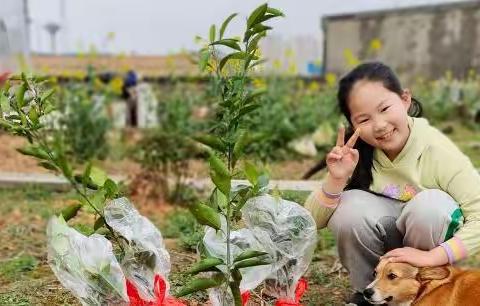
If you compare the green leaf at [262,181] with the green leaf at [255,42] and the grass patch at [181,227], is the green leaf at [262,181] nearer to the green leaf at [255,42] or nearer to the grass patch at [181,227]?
the green leaf at [255,42]

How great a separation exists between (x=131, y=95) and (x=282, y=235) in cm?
969

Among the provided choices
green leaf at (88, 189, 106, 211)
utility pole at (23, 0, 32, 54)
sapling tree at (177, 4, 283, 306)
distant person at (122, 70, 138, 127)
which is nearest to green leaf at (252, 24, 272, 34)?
sapling tree at (177, 4, 283, 306)

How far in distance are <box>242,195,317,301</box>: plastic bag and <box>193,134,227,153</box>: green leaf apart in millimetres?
265

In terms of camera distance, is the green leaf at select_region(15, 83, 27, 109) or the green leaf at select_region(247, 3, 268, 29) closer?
the green leaf at select_region(247, 3, 268, 29)

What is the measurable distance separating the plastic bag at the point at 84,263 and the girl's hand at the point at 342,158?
0.72 meters

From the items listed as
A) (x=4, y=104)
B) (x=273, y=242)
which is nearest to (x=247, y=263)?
(x=273, y=242)

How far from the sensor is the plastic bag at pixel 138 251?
6.49 ft

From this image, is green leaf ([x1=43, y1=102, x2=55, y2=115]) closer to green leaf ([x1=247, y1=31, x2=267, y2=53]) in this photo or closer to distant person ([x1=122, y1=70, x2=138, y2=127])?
green leaf ([x1=247, y1=31, x2=267, y2=53])

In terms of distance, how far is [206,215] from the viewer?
68.0 inches

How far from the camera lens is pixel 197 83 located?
9797 mm

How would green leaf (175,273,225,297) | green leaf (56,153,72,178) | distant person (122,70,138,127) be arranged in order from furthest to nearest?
distant person (122,70,138,127) < green leaf (175,273,225,297) < green leaf (56,153,72,178)

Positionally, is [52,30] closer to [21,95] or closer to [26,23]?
[26,23]

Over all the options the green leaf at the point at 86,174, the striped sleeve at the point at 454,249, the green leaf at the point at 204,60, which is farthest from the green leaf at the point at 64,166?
the striped sleeve at the point at 454,249

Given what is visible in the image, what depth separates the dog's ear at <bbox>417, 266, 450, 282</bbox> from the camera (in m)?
2.19
